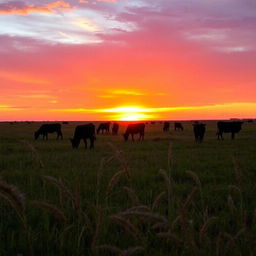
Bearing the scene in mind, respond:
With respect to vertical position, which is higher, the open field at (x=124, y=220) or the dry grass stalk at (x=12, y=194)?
the dry grass stalk at (x=12, y=194)

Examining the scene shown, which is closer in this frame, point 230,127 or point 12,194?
A: point 12,194

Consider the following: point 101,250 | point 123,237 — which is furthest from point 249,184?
point 101,250

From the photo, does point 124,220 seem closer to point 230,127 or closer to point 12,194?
point 12,194

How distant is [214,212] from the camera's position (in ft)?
17.4

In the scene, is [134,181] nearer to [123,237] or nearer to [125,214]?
[123,237]

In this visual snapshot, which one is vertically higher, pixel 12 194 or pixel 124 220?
pixel 12 194

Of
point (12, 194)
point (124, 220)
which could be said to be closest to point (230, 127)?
point (124, 220)

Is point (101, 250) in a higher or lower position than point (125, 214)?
lower

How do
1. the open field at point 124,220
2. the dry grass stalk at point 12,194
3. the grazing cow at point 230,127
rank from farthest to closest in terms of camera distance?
the grazing cow at point 230,127 → the open field at point 124,220 → the dry grass stalk at point 12,194

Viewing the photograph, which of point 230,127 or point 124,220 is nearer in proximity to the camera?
point 124,220

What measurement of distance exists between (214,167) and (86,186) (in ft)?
19.5

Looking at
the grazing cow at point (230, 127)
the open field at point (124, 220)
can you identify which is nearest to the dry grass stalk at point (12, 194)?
the open field at point (124, 220)

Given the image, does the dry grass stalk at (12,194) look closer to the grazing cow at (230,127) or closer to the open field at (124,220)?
the open field at (124,220)

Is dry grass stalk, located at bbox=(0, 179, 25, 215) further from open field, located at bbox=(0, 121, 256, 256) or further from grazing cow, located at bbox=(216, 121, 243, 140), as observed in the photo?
grazing cow, located at bbox=(216, 121, 243, 140)
